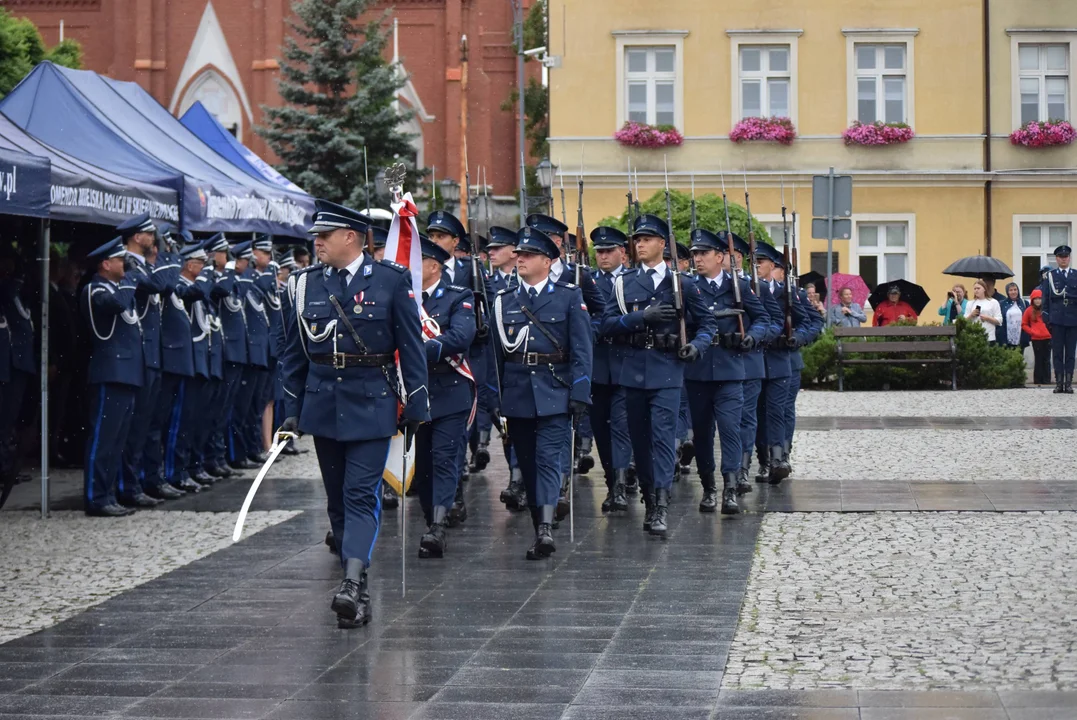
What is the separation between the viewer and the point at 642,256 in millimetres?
11289

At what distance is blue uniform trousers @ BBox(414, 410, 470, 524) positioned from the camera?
10484mm

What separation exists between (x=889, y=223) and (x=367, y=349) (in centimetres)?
2966

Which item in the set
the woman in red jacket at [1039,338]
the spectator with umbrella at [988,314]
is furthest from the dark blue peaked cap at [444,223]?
the spectator with umbrella at [988,314]

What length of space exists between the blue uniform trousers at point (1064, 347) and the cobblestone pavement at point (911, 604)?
13.6 meters

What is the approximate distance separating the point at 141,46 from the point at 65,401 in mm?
→ 39853

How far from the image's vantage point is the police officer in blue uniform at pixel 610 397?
38.2 feet

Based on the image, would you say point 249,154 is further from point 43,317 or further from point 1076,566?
point 1076,566

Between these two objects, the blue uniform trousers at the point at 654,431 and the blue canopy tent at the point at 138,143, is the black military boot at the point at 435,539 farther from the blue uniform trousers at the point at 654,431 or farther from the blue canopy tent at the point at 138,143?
the blue canopy tent at the point at 138,143

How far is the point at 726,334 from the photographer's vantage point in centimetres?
1239

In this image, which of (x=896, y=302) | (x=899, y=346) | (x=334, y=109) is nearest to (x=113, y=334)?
(x=899, y=346)

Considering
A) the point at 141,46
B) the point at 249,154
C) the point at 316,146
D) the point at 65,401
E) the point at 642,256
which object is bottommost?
the point at 65,401

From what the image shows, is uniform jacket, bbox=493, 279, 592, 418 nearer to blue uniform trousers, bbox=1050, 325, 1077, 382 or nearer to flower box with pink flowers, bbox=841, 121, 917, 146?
blue uniform trousers, bbox=1050, 325, 1077, 382

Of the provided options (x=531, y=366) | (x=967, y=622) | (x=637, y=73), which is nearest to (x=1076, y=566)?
(x=967, y=622)

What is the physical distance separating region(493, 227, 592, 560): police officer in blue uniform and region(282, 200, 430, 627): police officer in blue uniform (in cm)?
191
